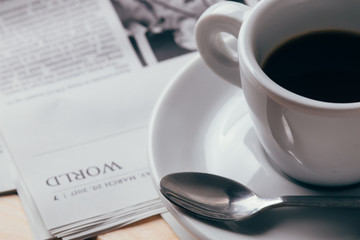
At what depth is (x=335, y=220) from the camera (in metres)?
0.46

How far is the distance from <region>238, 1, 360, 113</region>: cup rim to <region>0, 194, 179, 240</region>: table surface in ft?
0.69

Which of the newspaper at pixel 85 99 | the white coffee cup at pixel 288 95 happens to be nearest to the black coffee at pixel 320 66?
the white coffee cup at pixel 288 95

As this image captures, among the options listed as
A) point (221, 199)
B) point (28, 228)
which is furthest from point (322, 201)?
point (28, 228)

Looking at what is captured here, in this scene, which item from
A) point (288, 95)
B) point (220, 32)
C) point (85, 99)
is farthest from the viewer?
point (85, 99)

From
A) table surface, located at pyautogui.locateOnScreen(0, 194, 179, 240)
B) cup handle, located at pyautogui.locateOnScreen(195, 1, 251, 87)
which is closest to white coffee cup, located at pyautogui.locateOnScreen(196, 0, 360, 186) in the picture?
cup handle, located at pyautogui.locateOnScreen(195, 1, 251, 87)

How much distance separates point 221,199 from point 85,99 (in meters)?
0.27

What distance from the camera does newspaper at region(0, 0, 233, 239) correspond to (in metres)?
0.57

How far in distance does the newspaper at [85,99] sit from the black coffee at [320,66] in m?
0.20

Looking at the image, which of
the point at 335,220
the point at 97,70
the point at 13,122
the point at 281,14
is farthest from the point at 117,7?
the point at 335,220

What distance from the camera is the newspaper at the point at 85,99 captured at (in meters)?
0.57

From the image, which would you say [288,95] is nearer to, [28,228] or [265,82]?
[265,82]

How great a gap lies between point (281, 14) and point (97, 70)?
12.0 inches

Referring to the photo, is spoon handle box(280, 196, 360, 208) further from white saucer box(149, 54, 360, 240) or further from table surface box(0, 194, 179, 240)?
table surface box(0, 194, 179, 240)

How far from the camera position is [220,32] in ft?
1.62
